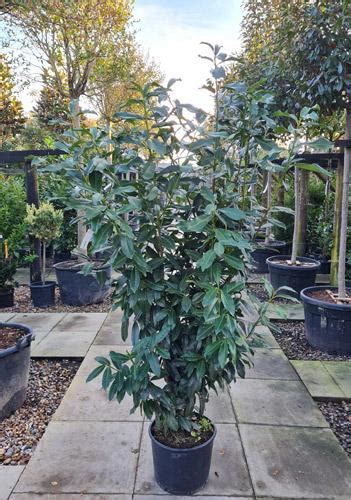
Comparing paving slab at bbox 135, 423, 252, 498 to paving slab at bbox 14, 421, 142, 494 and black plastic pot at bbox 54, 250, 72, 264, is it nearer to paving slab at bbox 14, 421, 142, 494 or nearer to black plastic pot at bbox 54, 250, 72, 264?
paving slab at bbox 14, 421, 142, 494

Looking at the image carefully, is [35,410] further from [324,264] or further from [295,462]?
[324,264]

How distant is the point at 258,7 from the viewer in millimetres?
6676

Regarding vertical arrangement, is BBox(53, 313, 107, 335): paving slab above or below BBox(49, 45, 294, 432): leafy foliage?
below

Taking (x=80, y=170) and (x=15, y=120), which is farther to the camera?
(x=15, y=120)

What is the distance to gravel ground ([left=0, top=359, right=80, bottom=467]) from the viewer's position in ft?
6.74

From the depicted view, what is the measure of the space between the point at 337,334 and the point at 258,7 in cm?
587

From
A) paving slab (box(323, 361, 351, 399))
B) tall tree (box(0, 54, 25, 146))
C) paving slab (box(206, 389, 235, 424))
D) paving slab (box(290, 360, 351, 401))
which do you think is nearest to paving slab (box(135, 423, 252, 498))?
paving slab (box(206, 389, 235, 424))

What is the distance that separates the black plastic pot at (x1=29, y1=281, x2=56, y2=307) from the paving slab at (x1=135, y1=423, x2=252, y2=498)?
2551mm

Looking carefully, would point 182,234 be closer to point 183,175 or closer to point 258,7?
point 183,175

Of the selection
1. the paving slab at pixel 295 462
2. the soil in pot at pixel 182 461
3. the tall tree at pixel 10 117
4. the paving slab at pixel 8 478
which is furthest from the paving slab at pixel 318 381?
the tall tree at pixel 10 117

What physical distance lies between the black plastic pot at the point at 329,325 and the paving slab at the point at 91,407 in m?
1.63

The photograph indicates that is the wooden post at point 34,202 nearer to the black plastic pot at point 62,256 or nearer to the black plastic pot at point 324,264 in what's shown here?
the black plastic pot at point 62,256

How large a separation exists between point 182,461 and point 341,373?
164 centimetres

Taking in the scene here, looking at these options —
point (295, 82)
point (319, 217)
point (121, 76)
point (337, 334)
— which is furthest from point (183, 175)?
point (121, 76)
